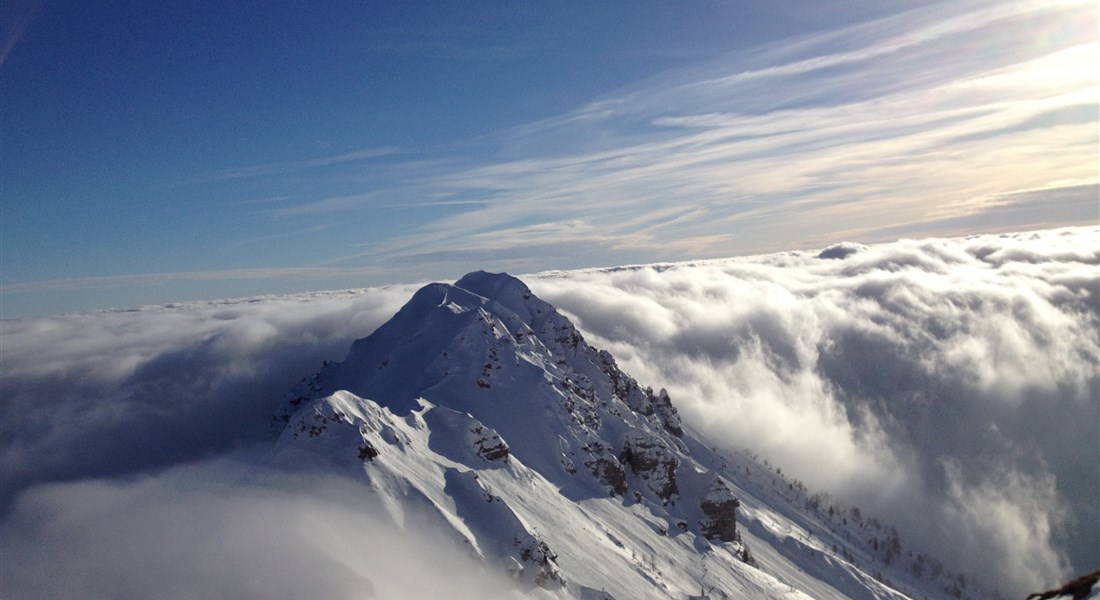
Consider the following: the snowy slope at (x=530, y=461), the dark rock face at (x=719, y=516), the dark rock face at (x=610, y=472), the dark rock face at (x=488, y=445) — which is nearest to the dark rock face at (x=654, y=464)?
the snowy slope at (x=530, y=461)

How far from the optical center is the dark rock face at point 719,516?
142 meters

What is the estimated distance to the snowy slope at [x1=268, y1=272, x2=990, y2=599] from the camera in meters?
A: 90.9

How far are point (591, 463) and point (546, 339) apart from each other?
55.3 meters

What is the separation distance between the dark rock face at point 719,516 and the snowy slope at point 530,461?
1.08ft

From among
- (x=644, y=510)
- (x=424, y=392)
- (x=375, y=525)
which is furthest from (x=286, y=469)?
(x=644, y=510)

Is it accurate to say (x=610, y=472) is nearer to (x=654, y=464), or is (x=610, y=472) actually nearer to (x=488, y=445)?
(x=654, y=464)

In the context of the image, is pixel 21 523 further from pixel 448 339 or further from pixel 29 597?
pixel 448 339

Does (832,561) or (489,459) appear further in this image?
(832,561)

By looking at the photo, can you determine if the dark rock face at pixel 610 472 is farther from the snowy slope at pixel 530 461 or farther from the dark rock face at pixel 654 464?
the dark rock face at pixel 654 464

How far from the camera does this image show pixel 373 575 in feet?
222

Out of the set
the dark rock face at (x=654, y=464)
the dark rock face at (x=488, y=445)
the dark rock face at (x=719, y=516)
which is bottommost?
the dark rock face at (x=719, y=516)

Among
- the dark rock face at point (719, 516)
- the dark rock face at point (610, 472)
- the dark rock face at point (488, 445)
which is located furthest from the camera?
the dark rock face at point (719, 516)

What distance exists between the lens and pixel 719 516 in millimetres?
144125

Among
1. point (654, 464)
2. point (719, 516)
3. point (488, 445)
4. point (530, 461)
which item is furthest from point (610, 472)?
point (488, 445)
